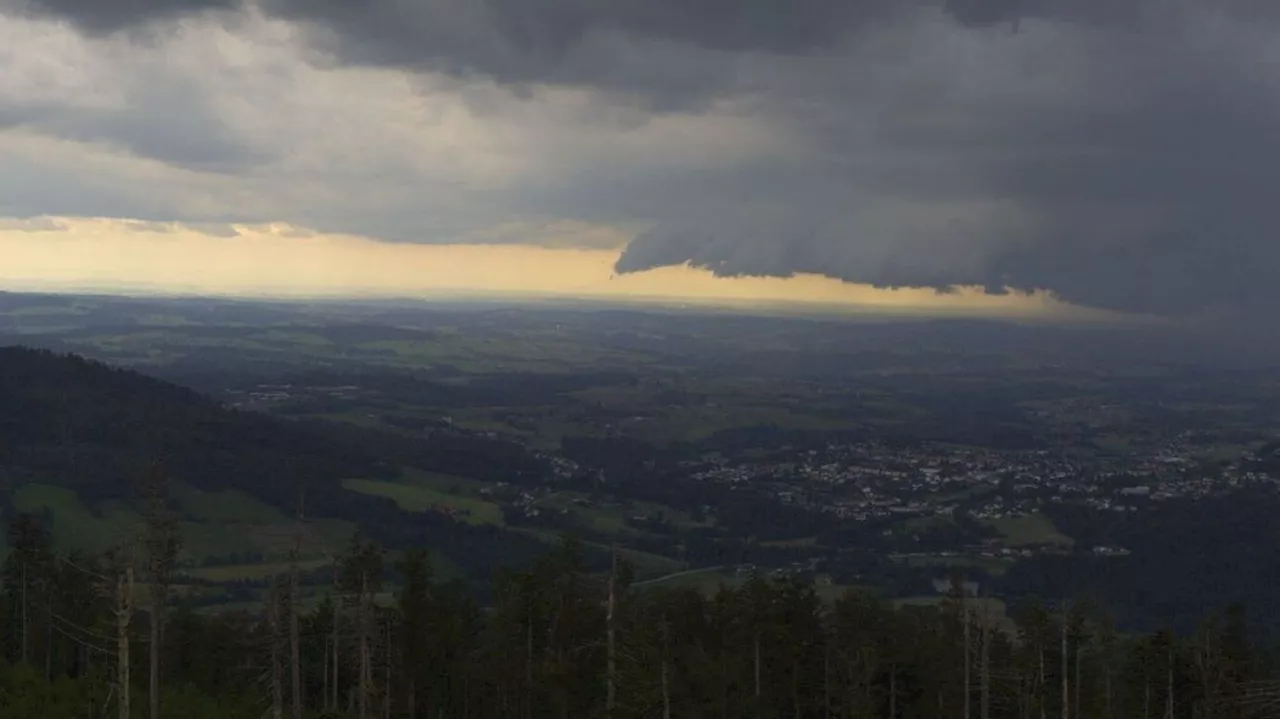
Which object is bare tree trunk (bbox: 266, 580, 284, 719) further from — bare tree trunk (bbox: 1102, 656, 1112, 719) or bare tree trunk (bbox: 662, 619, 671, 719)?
bare tree trunk (bbox: 1102, 656, 1112, 719)

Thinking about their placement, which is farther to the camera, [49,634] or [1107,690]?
[49,634]

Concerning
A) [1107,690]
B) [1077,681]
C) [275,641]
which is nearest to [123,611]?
[275,641]

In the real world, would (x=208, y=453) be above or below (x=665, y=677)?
below

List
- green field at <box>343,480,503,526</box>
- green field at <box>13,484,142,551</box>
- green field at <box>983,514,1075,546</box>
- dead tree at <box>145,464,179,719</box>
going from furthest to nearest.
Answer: green field at <box>343,480,503,526</box>, green field at <box>983,514,1075,546</box>, green field at <box>13,484,142,551</box>, dead tree at <box>145,464,179,719</box>

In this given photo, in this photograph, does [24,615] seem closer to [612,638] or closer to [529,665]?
[529,665]

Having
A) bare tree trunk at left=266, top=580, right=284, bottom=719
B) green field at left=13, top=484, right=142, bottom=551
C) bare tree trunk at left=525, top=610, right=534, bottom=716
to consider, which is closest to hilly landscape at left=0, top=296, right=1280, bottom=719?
bare tree trunk at left=266, top=580, right=284, bottom=719

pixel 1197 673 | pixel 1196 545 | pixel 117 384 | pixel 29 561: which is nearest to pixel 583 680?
pixel 1197 673

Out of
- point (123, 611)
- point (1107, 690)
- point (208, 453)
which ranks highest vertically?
point (123, 611)
